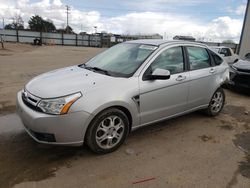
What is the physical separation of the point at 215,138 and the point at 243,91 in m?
4.08

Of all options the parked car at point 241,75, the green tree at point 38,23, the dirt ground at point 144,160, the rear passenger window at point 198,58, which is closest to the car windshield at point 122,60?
the rear passenger window at point 198,58

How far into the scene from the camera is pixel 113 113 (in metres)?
3.23

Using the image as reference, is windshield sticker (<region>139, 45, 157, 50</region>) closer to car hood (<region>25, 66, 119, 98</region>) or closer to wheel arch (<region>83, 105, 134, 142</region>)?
car hood (<region>25, 66, 119, 98</region>)

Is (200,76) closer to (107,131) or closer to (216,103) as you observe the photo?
(216,103)

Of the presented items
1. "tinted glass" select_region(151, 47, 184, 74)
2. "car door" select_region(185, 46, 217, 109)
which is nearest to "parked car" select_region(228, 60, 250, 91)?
"car door" select_region(185, 46, 217, 109)

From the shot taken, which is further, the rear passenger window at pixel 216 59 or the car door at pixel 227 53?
the car door at pixel 227 53

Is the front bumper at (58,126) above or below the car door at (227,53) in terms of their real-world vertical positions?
below

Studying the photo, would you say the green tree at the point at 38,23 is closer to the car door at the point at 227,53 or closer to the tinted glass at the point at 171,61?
the car door at the point at 227,53

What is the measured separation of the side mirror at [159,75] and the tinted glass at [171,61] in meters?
0.17

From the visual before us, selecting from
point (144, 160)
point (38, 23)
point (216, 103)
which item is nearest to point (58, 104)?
point (144, 160)

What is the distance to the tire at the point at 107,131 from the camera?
3.12 meters

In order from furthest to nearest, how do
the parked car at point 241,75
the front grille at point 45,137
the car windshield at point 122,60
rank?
the parked car at point 241,75
the car windshield at point 122,60
the front grille at point 45,137

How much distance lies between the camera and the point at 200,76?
172 inches

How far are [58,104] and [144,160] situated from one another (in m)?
1.38
